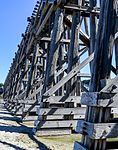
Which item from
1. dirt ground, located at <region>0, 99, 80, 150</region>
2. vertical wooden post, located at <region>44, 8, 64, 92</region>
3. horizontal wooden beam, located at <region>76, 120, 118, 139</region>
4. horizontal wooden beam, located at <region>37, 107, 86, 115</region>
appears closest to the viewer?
horizontal wooden beam, located at <region>76, 120, 118, 139</region>

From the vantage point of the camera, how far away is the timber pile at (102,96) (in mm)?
3557

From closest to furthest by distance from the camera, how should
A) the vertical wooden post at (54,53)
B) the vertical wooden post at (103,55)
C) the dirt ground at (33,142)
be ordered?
1. the vertical wooden post at (103,55)
2. the dirt ground at (33,142)
3. the vertical wooden post at (54,53)

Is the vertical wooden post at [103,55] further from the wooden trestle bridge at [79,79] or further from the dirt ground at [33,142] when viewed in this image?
the dirt ground at [33,142]

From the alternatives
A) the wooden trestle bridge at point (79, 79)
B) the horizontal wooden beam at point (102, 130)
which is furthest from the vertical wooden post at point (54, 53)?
the horizontal wooden beam at point (102, 130)

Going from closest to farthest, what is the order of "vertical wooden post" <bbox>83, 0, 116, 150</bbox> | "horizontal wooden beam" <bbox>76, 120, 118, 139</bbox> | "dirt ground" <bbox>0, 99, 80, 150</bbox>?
"horizontal wooden beam" <bbox>76, 120, 118, 139</bbox> < "vertical wooden post" <bbox>83, 0, 116, 150</bbox> < "dirt ground" <bbox>0, 99, 80, 150</bbox>

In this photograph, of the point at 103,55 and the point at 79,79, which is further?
the point at 79,79

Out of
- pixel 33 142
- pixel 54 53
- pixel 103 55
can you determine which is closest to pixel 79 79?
pixel 54 53

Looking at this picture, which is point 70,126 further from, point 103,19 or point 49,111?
point 103,19

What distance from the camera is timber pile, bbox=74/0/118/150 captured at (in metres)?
3.56

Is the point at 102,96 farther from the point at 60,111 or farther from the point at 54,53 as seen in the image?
the point at 54,53

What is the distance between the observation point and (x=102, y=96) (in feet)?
11.7

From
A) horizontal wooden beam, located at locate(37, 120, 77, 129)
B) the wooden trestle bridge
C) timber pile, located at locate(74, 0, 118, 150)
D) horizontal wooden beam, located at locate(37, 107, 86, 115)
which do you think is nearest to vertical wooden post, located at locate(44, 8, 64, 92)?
the wooden trestle bridge

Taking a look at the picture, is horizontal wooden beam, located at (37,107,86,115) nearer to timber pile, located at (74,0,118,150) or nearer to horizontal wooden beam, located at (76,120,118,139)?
timber pile, located at (74,0,118,150)

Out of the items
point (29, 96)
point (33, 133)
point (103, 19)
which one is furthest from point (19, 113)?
point (103, 19)
